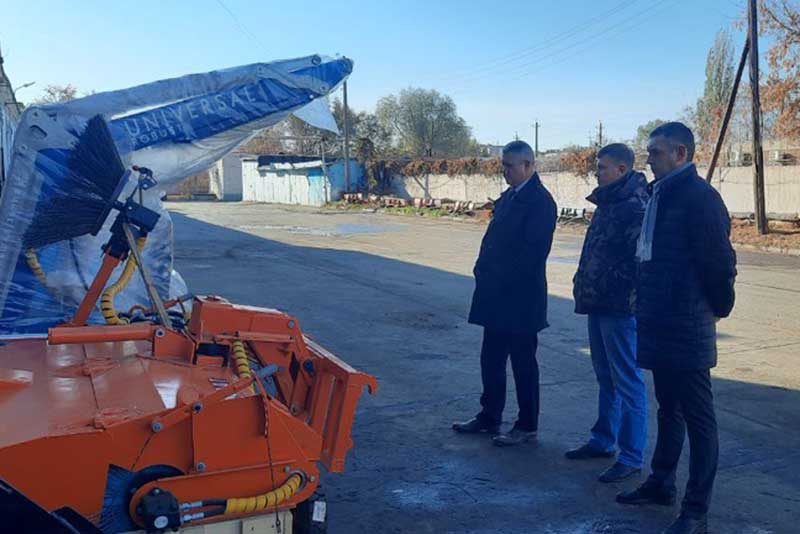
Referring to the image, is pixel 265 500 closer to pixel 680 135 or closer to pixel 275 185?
pixel 680 135

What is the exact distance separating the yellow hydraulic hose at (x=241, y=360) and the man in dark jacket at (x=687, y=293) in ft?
6.64

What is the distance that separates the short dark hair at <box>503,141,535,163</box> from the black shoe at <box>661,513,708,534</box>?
2.38 metres

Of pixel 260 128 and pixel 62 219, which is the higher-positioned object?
pixel 260 128

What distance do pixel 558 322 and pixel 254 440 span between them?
7039mm

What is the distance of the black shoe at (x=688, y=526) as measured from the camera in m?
3.77

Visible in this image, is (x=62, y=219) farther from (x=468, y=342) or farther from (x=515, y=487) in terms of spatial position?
(x=468, y=342)

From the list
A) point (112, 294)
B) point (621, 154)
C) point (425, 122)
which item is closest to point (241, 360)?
point (112, 294)

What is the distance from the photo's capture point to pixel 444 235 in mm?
23688

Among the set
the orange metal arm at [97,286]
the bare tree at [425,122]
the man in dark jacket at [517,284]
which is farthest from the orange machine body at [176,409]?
the bare tree at [425,122]

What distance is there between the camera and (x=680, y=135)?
12.8ft

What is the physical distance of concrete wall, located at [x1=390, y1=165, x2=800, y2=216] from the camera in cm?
2158

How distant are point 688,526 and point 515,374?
1.65m

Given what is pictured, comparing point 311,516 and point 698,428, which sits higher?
point 698,428

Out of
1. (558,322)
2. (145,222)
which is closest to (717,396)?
(558,322)
